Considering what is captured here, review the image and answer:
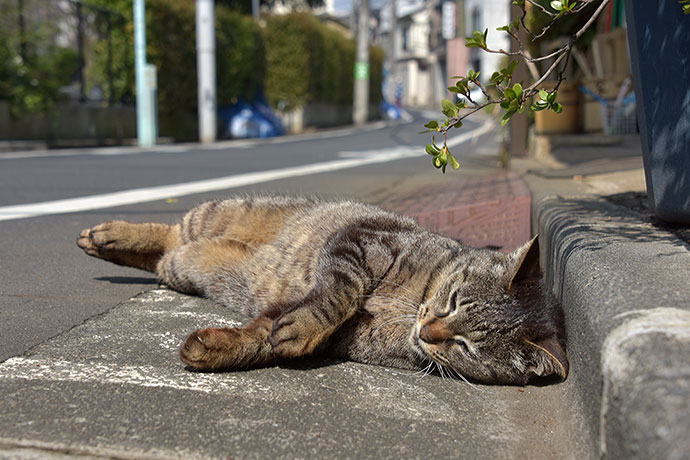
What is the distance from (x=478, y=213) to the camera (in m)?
4.80

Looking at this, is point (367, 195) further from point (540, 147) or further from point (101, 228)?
point (101, 228)

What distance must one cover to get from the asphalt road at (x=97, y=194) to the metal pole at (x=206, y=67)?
462cm

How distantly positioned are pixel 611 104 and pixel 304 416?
7612mm

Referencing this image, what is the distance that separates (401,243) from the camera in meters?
2.80

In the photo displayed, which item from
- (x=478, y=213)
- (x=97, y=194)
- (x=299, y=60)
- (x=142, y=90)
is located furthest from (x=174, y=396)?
(x=299, y=60)

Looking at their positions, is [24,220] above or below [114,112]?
below

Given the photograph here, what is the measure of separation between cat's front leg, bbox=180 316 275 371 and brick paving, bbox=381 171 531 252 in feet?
5.48

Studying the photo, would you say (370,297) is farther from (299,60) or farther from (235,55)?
(299,60)

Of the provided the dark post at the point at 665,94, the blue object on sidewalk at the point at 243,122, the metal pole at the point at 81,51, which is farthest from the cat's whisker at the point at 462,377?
the blue object on sidewalk at the point at 243,122

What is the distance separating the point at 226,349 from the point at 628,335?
1.26 meters

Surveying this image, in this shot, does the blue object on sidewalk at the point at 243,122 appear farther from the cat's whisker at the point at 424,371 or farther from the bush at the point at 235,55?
the cat's whisker at the point at 424,371

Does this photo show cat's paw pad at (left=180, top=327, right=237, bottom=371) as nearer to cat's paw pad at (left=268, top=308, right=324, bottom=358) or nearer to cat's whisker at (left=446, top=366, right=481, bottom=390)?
cat's paw pad at (left=268, top=308, right=324, bottom=358)

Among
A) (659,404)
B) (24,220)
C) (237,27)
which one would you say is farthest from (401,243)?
(237,27)

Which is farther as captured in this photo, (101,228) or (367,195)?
(367,195)
